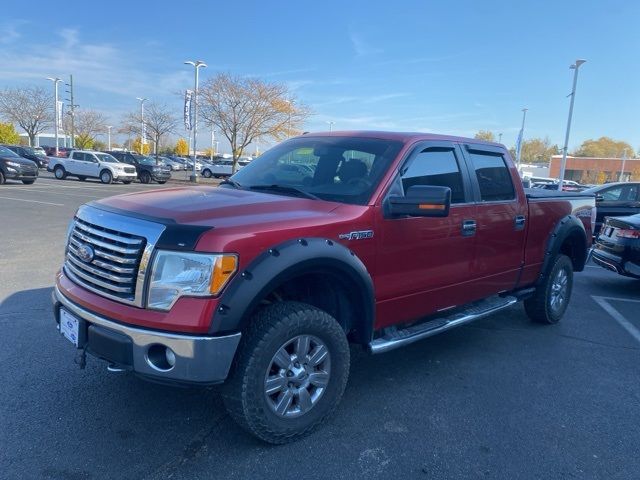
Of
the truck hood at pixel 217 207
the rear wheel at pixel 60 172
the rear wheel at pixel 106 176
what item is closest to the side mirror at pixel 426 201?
the truck hood at pixel 217 207

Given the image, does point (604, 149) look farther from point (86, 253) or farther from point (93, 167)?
point (86, 253)

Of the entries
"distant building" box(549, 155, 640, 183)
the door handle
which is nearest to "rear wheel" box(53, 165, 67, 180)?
the door handle

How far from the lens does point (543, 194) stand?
5.50m

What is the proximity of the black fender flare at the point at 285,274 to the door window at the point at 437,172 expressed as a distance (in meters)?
0.87

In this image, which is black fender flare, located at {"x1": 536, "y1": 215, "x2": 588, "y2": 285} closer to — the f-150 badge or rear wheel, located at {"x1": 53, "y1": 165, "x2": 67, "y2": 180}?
the f-150 badge

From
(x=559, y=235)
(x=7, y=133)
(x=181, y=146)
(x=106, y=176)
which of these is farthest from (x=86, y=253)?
(x=181, y=146)

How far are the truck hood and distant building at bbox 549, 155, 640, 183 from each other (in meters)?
79.8

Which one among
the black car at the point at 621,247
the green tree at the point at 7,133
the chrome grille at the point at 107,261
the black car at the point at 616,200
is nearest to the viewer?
the chrome grille at the point at 107,261

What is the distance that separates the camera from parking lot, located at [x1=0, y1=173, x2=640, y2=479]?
2838mm

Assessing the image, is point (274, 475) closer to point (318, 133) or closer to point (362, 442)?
point (362, 442)

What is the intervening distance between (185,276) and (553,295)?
4568mm

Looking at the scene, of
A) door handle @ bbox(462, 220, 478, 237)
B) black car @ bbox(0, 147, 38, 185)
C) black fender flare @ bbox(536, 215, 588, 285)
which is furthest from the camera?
black car @ bbox(0, 147, 38, 185)

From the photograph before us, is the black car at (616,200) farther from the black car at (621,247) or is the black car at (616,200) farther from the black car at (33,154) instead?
the black car at (33,154)

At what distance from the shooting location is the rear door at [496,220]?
4406 mm
